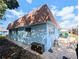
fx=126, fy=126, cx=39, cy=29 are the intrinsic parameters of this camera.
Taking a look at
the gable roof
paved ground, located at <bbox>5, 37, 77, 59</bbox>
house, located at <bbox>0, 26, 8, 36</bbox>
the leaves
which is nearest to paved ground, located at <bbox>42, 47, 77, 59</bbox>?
paved ground, located at <bbox>5, 37, 77, 59</bbox>

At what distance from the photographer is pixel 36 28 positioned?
72.7 inches

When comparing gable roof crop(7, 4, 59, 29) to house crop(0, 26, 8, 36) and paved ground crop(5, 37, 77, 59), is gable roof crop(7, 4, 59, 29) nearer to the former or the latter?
house crop(0, 26, 8, 36)

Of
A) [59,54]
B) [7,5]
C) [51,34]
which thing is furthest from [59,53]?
[7,5]

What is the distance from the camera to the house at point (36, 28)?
1792 mm

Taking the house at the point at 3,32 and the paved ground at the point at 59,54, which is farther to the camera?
the house at the point at 3,32

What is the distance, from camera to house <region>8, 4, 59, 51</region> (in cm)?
179

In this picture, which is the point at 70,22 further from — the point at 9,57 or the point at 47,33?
the point at 9,57

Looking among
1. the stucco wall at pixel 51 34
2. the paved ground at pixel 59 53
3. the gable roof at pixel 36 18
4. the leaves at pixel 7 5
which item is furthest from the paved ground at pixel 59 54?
the leaves at pixel 7 5

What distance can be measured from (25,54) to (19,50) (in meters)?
0.12

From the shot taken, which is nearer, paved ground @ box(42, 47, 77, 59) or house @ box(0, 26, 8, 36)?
paved ground @ box(42, 47, 77, 59)

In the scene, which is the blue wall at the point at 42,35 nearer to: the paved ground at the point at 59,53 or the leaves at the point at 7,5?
the paved ground at the point at 59,53

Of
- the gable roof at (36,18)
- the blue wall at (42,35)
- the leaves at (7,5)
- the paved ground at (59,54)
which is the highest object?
the leaves at (7,5)

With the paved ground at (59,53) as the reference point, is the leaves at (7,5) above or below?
above

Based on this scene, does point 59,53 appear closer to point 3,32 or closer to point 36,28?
point 36,28
